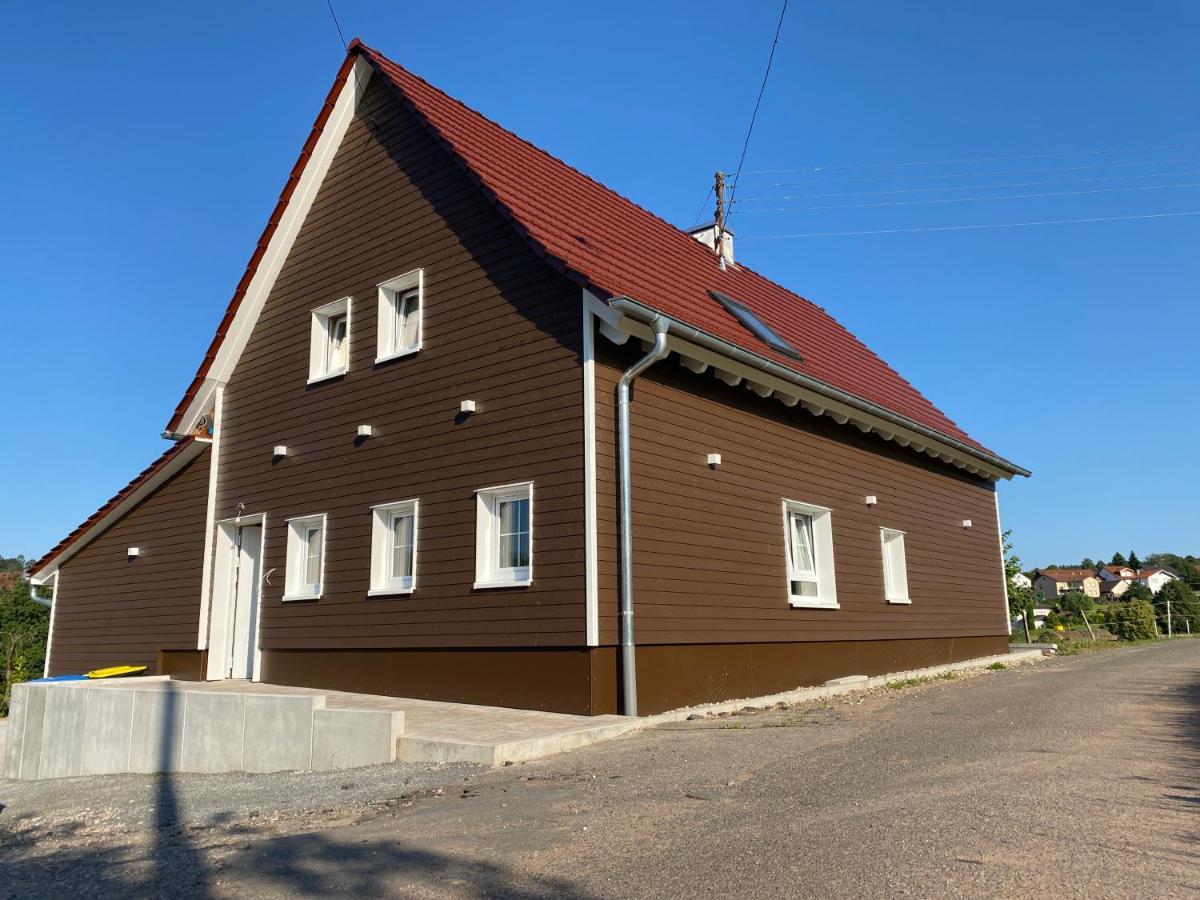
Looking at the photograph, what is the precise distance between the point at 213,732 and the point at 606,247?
699 cm

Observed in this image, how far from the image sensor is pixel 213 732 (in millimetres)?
9070

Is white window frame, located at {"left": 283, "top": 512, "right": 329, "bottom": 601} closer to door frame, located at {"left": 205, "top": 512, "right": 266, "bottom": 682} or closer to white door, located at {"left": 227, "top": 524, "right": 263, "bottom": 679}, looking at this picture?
door frame, located at {"left": 205, "top": 512, "right": 266, "bottom": 682}

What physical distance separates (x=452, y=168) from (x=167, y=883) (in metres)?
8.90

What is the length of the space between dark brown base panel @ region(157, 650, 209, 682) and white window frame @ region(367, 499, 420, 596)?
415 centimetres

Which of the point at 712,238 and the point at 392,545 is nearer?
the point at 392,545

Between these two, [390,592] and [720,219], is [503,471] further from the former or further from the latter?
[720,219]

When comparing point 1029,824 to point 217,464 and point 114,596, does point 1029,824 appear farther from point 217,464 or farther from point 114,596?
point 114,596

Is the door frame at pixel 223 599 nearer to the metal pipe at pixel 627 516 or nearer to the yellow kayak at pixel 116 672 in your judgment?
the yellow kayak at pixel 116 672

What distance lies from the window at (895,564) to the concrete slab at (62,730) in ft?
36.2

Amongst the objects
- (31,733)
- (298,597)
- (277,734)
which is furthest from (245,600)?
(277,734)

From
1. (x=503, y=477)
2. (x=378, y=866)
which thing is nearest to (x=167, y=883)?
(x=378, y=866)

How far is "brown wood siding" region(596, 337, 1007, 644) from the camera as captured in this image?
952 cm

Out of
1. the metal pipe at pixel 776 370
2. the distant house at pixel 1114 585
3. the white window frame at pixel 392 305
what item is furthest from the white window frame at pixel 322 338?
the distant house at pixel 1114 585

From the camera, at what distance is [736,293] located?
590 inches
